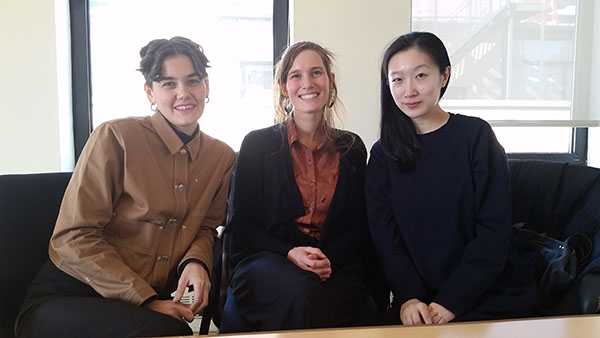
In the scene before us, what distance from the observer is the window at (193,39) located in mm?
2516

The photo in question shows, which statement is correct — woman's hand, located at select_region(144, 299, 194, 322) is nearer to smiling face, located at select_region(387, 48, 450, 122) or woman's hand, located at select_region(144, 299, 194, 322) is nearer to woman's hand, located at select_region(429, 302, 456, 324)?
woman's hand, located at select_region(429, 302, 456, 324)

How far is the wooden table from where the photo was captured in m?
1.01

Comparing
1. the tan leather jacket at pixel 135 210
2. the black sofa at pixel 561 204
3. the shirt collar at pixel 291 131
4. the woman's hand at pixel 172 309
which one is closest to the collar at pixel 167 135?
the tan leather jacket at pixel 135 210

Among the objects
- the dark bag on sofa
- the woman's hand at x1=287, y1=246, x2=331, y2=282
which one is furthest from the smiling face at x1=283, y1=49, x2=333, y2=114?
the dark bag on sofa

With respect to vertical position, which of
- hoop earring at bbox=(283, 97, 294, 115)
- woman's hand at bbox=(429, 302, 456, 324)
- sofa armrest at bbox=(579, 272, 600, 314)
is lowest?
woman's hand at bbox=(429, 302, 456, 324)

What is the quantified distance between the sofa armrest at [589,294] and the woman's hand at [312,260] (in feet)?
2.60

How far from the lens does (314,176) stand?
1.74 metres

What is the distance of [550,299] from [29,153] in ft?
7.66

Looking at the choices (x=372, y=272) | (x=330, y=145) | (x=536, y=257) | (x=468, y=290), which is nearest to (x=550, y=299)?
(x=536, y=257)

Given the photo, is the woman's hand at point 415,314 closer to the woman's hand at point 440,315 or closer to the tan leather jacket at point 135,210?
A: the woman's hand at point 440,315

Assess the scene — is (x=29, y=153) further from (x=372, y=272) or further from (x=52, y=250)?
(x=372, y=272)

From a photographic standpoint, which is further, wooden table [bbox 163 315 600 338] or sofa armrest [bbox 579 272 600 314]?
sofa armrest [bbox 579 272 600 314]

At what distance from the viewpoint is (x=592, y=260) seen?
161cm

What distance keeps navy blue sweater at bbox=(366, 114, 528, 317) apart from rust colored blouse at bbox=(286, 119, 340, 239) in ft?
0.79
